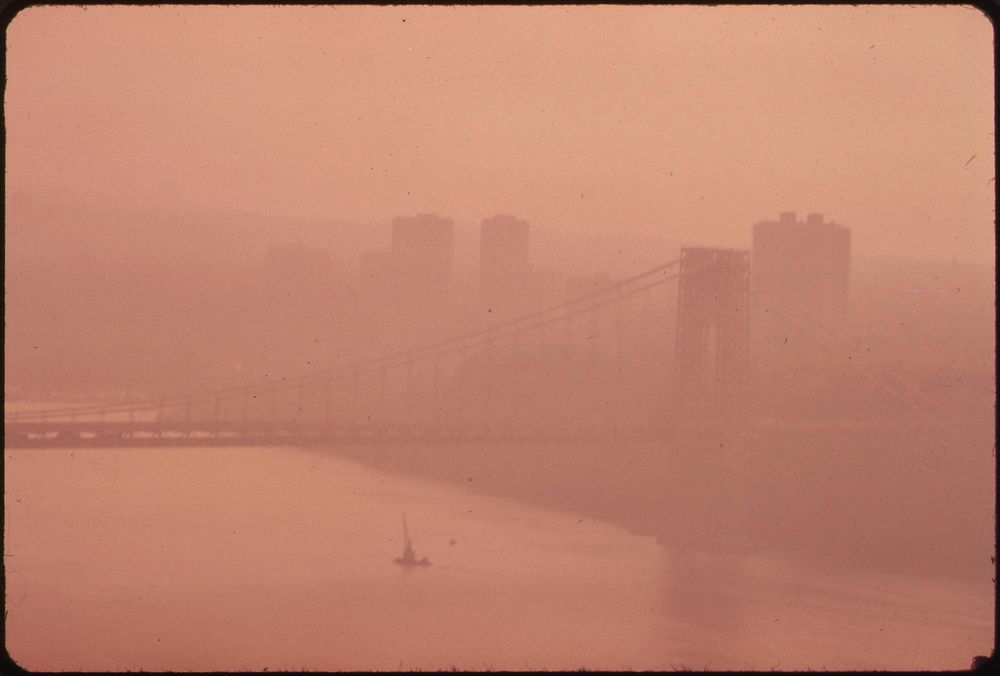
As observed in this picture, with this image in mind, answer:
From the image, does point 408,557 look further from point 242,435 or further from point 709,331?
point 709,331

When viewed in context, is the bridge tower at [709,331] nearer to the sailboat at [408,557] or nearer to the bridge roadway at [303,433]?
the bridge roadway at [303,433]

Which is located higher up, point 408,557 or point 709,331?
point 709,331

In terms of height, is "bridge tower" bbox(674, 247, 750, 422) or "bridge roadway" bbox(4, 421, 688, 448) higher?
"bridge tower" bbox(674, 247, 750, 422)

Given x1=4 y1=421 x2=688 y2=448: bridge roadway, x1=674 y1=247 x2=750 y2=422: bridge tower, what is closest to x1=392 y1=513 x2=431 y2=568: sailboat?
x1=4 y1=421 x2=688 y2=448: bridge roadway

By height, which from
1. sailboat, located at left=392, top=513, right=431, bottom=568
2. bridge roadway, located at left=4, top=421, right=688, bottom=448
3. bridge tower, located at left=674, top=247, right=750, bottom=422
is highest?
bridge tower, located at left=674, top=247, right=750, bottom=422

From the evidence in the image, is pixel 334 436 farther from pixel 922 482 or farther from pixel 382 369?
pixel 922 482

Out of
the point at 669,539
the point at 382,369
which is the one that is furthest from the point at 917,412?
the point at 382,369

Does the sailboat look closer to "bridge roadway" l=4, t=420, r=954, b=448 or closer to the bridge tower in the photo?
"bridge roadway" l=4, t=420, r=954, b=448

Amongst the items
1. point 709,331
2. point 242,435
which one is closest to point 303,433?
point 242,435

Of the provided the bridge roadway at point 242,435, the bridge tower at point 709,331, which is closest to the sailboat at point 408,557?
the bridge roadway at point 242,435
